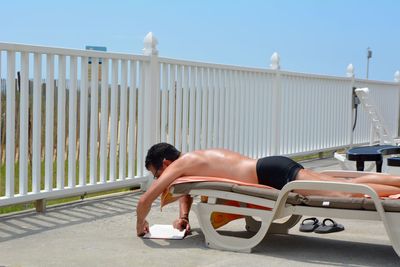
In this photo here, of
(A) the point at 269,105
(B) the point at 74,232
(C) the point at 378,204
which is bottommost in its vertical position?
(B) the point at 74,232

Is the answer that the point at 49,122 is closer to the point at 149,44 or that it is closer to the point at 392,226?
the point at 149,44

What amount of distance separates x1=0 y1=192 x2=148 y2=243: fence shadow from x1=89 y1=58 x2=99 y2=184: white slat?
30cm

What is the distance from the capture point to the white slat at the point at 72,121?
5.87 m

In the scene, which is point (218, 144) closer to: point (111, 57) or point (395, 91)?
point (111, 57)

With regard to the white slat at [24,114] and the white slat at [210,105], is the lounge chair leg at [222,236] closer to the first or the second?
the white slat at [24,114]

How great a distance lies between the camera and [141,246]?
4.47 m

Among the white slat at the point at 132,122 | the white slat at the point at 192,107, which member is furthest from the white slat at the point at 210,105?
the white slat at the point at 132,122

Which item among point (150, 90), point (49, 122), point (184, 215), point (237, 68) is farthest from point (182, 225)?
point (237, 68)

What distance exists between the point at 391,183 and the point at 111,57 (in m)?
3.02

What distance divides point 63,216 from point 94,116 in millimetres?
1053

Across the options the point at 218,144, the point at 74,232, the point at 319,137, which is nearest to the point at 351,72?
the point at 319,137

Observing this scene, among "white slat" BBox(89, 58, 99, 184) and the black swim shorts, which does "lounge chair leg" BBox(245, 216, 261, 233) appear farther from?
"white slat" BBox(89, 58, 99, 184)

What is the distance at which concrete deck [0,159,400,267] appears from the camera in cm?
408

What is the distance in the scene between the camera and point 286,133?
32.7 ft
